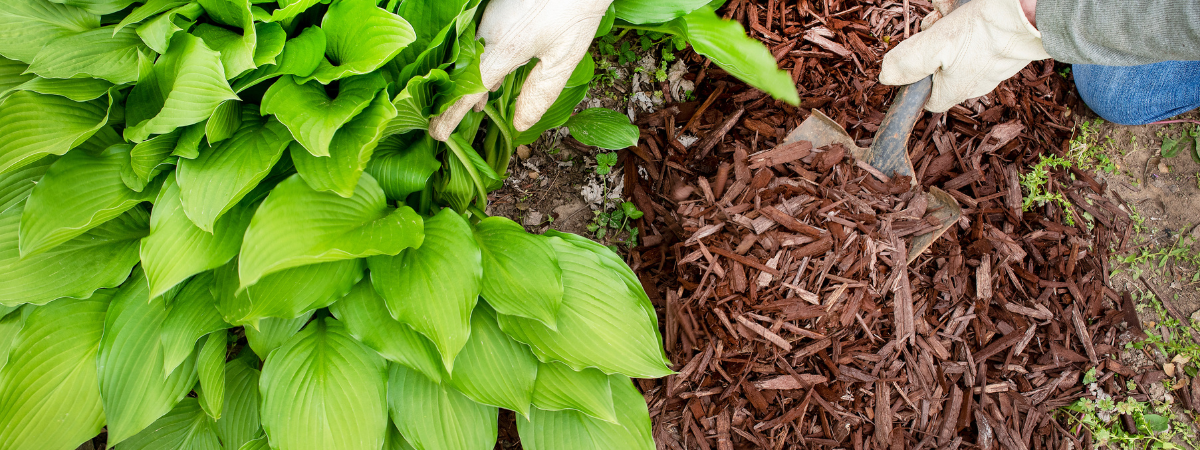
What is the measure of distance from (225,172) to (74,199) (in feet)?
1.31

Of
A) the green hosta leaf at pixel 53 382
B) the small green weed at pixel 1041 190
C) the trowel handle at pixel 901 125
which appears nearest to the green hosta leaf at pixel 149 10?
the green hosta leaf at pixel 53 382

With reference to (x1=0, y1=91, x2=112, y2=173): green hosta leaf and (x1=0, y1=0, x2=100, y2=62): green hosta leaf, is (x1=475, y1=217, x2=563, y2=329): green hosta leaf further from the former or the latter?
(x1=0, y1=0, x2=100, y2=62): green hosta leaf

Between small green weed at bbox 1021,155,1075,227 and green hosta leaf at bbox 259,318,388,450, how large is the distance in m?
2.05

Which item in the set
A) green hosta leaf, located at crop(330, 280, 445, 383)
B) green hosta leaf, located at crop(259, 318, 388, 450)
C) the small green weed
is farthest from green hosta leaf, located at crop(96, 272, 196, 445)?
the small green weed

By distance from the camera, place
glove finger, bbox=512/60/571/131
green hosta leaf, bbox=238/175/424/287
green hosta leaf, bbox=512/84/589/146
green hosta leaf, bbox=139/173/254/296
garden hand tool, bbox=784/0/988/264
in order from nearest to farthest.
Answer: green hosta leaf, bbox=238/175/424/287 → green hosta leaf, bbox=139/173/254/296 → glove finger, bbox=512/60/571/131 → garden hand tool, bbox=784/0/988/264 → green hosta leaf, bbox=512/84/589/146

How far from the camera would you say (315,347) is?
A: 134 centimetres

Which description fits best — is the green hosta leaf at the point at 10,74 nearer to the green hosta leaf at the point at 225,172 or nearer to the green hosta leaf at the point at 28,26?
the green hosta leaf at the point at 28,26

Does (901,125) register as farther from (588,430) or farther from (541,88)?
(588,430)

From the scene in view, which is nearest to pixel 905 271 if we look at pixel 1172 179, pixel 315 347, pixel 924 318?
pixel 924 318

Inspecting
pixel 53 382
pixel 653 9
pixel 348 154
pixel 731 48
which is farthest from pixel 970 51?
pixel 53 382

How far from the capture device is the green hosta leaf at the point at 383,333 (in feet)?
4.18

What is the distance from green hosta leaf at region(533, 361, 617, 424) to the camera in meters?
1.37

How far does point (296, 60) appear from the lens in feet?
3.92

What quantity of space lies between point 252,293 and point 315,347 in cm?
23
